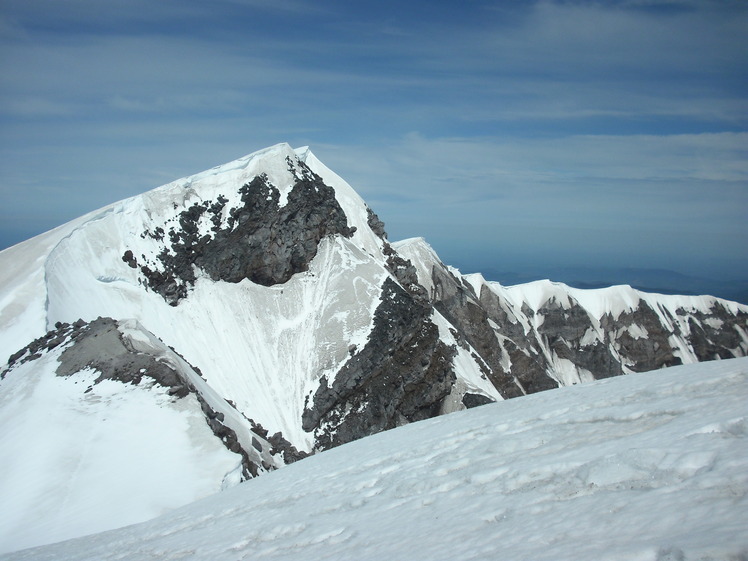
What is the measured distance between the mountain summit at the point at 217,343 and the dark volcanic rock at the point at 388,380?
0.16 metres

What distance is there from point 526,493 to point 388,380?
52.5 meters

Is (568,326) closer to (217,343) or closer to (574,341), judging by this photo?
(574,341)

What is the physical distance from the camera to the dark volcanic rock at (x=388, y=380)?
5384cm

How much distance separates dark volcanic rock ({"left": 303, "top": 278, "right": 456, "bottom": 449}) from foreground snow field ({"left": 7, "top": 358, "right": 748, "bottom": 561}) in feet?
141

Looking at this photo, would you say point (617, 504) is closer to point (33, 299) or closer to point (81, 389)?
point (81, 389)

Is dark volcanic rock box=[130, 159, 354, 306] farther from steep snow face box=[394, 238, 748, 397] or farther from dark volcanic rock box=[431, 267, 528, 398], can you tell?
dark volcanic rock box=[431, 267, 528, 398]

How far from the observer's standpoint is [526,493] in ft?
20.3

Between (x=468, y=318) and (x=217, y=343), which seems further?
(x=468, y=318)

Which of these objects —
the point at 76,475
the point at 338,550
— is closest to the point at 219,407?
the point at 76,475

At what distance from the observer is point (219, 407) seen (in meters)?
36.6

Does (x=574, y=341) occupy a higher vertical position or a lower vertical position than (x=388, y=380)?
lower

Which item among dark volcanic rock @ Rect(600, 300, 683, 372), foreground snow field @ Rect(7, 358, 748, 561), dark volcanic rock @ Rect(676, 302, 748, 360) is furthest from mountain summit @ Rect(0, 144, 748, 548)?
dark volcanic rock @ Rect(676, 302, 748, 360)

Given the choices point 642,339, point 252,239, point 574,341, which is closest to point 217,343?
point 252,239

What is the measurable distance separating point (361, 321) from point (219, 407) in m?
23.8
